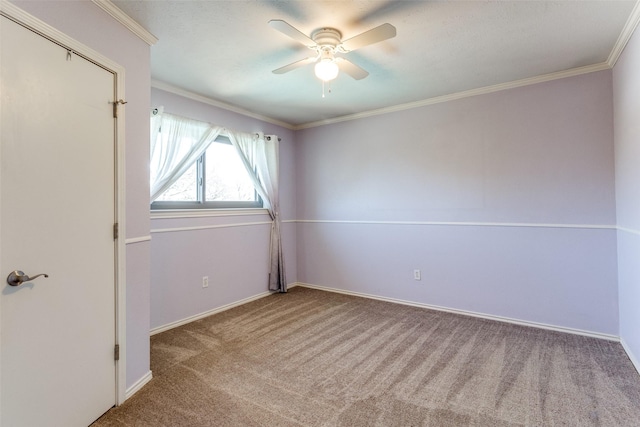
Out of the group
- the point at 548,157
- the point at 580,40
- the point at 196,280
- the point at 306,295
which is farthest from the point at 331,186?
the point at 580,40

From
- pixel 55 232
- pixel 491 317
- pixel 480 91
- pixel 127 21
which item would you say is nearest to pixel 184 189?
pixel 127 21

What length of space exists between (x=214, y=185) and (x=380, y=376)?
2.77 m

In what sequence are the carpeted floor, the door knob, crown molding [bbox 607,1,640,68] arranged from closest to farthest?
the door knob < the carpeted floor < crown molding [bbox 607,1,640,68]

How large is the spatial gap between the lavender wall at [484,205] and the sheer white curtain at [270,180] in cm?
64

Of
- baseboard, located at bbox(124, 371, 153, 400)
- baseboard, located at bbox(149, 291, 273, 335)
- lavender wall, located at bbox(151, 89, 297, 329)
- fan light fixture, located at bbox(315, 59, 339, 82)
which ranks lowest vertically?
baseboard, located at bbox(124, 371, 153, 400)

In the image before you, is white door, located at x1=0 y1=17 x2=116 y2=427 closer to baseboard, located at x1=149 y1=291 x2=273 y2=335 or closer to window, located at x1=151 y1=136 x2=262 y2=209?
baseboard, located at x1=149 y1=291 x2=273 y2=335

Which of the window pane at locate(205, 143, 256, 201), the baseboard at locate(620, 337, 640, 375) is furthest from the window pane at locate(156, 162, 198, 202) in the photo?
the baseboard at locate(620, 337, 640, 375)

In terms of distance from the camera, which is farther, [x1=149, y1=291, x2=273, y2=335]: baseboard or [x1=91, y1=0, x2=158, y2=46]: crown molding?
[x1=149, y1=291, x2=273, y2=335]: baseboard

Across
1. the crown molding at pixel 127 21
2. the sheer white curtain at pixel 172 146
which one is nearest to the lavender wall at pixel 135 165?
the crown molding at pixel 127 21

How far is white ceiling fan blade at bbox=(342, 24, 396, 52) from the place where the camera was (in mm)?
1865

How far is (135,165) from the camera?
2.08 meters

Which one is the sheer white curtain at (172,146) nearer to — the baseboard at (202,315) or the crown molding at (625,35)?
the baseboard at (202,315)

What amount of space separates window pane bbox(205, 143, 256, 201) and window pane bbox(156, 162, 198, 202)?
0.15m

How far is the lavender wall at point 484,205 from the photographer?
2.89m
